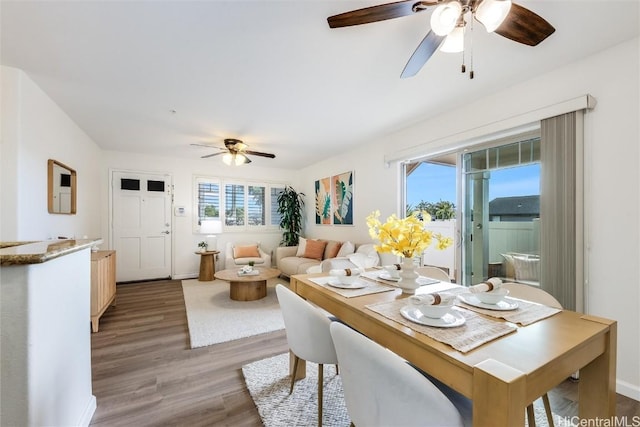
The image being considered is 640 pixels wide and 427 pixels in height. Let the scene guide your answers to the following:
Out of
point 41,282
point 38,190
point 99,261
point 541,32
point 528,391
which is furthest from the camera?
point 99,261

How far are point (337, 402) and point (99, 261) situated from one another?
2.76 meters

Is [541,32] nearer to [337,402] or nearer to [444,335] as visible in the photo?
[444,335]

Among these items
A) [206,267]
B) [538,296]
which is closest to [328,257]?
[206,267]

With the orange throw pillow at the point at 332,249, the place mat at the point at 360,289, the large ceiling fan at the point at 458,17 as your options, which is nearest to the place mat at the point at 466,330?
the place mat at the point at 360,289

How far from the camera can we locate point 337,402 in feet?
5.61

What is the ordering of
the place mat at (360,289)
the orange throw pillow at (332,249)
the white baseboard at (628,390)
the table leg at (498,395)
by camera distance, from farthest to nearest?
1. the orange throw pillow at (332,249)
2. the white baseboard at (628,390)
3. the place mat at (360,289)
4. the table leg at (498,395)

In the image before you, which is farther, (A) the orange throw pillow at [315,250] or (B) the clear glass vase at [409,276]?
(A) the orange throw pillow at [315,250]

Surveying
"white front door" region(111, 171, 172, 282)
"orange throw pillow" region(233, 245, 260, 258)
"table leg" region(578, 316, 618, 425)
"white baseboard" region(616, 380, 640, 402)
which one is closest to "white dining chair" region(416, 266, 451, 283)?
"table leg" region(578, 316, 618, 425)

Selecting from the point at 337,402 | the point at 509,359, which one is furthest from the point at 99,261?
the point at 509,359

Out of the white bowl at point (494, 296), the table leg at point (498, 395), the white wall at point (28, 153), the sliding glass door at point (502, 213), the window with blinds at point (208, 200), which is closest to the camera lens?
the table leg at point (498, 395)

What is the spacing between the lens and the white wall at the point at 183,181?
15.5ft

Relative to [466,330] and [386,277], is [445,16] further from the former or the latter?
[386,277]

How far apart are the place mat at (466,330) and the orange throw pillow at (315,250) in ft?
11.5

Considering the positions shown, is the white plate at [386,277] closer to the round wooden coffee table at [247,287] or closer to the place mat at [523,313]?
the place mat at [523,313]
